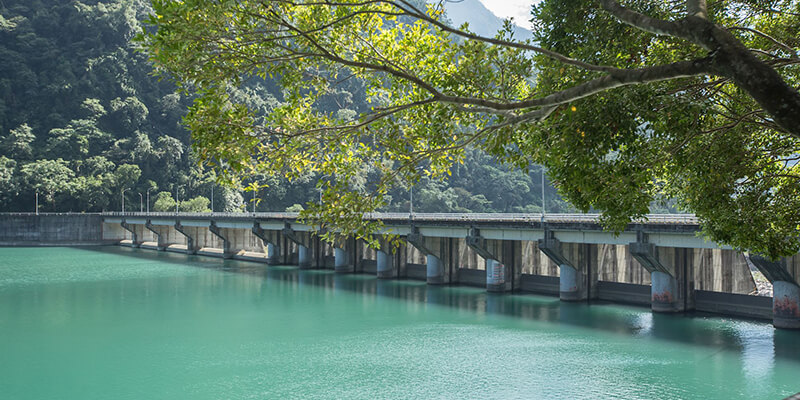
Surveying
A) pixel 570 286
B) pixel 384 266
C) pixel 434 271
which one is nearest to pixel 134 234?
pixel 384 266

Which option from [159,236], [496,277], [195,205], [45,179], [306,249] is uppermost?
[45,179]

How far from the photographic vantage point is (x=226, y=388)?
815 inches

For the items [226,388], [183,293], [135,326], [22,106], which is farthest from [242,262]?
[22,106]

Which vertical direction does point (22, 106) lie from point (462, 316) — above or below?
above

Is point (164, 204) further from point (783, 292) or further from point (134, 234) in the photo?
point (783, 292)

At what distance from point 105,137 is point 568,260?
89.8 m

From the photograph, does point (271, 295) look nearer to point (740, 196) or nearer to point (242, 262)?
point (242, 262)

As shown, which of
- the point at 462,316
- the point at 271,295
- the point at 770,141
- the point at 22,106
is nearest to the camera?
the point at 770,141

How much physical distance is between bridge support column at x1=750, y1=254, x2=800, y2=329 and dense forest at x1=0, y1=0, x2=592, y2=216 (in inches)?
3031

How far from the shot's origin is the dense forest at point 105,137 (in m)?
94.8

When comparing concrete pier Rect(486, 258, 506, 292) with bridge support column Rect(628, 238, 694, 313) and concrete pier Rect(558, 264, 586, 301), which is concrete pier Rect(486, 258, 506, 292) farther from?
bridge support column Rect(628, 238, 694, 313)

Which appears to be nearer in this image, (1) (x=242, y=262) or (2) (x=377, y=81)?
(2) (x=377, y=81)

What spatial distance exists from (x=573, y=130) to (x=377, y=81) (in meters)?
3.61

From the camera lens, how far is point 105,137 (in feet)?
343
